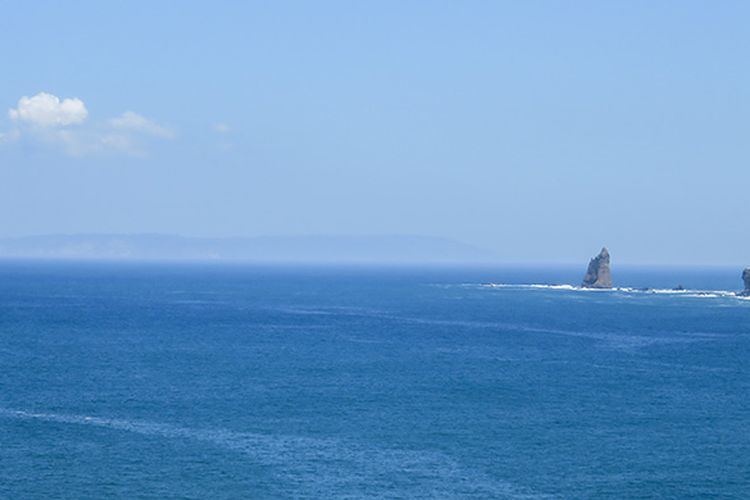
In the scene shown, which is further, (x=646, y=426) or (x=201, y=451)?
(x=646, y=426)

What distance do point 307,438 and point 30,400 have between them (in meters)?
24.4

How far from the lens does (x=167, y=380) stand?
8944 centimetres

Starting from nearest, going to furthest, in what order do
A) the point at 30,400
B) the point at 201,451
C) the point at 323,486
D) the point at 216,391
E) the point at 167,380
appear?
the point at 323,486 → the point at 201,451 → the point at 30,400 → the point at 216,391 → the point at 167,380

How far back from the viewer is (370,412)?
75062 mm

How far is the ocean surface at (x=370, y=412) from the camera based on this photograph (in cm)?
5728

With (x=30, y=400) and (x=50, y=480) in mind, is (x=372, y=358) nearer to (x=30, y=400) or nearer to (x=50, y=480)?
(x=30, y=400)

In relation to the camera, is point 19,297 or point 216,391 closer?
point 216,391

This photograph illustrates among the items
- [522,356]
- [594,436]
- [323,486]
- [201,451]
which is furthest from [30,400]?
[522,356]

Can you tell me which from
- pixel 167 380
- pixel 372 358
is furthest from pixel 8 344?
pixel 372 358

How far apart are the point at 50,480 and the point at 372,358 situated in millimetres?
51904

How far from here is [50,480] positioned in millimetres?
56594

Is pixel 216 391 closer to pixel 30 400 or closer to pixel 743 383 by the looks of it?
pixel 30 400

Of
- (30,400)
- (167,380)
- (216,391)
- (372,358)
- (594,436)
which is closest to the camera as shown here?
(594,436)

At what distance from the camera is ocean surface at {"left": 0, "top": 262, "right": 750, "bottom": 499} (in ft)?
188
